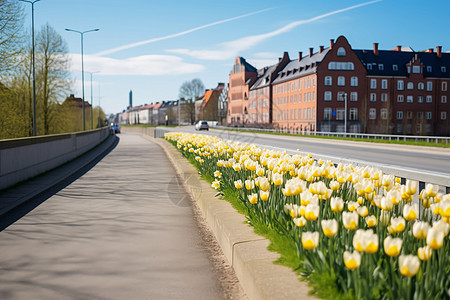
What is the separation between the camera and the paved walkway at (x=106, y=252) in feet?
15.3

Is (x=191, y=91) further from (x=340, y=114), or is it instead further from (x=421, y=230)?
(x=421, y=230)

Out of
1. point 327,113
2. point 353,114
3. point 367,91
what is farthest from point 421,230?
point 367,91

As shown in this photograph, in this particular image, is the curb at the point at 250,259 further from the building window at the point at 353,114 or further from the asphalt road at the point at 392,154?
the building window at the point at 353,114

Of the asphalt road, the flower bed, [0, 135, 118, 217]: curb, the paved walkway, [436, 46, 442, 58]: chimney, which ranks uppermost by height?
[436, 46, 442, 58]: chimney

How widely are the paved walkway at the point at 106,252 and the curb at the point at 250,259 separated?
1.06 feet

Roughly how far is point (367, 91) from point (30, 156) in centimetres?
6881

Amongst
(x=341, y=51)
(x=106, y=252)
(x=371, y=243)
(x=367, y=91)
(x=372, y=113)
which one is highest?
(x=341, y=51)

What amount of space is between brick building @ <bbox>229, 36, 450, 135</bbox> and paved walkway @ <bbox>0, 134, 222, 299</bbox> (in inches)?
2508

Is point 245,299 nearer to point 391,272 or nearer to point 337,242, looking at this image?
point 337,242

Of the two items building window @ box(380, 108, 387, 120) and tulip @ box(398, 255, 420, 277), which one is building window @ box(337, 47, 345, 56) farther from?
tulip @ box(398, 255, 420, 277)

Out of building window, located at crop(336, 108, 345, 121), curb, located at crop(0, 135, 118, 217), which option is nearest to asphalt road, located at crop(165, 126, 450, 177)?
curb, located at crop(0, 135, 118, 217)

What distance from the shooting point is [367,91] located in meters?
75.9

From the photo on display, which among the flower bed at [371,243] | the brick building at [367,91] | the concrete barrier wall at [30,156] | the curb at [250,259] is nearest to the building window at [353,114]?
the brick building at [367,91]

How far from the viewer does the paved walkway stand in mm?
4652
